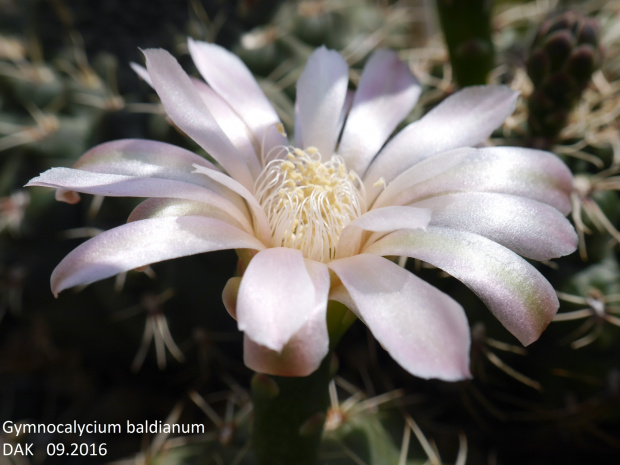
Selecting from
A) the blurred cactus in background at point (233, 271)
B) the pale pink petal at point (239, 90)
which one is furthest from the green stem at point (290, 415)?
the pale pink petal at point (239, 90)

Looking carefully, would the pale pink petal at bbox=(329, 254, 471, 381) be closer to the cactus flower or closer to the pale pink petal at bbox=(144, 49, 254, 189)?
the cactus flower

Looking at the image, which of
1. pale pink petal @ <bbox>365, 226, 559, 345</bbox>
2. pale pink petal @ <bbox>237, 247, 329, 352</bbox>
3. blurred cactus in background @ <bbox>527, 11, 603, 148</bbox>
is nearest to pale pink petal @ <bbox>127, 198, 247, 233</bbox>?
pale pink petal @ <bbox>237, 247, 329, 352</bbox>

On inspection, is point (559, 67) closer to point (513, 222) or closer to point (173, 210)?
point (513, 222)

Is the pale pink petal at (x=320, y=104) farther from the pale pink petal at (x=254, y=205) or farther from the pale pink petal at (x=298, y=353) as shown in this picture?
the pale pink petal at (x=298, y=353)

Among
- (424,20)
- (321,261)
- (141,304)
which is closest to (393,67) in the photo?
(321,261)

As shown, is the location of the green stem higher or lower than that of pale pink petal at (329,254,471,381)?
lower

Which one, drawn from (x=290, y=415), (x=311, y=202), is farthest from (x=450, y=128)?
(x=290, y=415)
